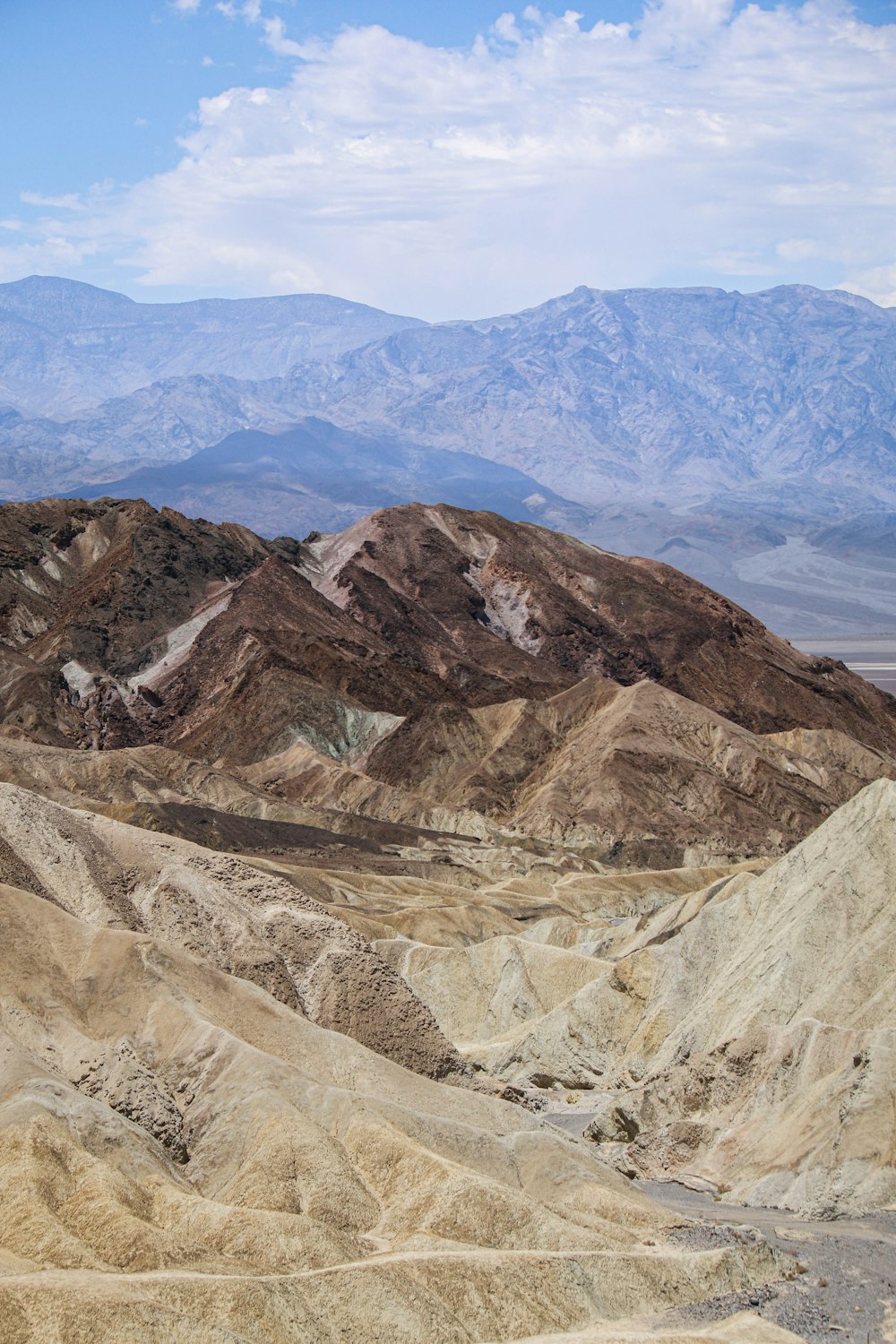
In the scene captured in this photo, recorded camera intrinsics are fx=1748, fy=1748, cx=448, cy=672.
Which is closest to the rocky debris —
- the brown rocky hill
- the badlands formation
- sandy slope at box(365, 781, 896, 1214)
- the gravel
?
the badlands formation

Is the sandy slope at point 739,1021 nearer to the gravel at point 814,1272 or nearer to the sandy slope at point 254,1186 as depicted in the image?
the gravel at point 814,1272

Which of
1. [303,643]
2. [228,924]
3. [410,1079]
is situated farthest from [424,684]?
[410,1079]

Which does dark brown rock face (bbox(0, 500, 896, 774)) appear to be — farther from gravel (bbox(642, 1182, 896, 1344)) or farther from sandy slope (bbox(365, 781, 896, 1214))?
gravel (bbox(642, 1182, 896, 1344))

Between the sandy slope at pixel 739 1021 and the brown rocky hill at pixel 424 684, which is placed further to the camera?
the brown rocky hill at pixel 424 684

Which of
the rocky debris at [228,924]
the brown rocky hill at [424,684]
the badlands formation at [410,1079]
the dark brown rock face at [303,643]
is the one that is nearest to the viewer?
the badlands formation at [410,1079]

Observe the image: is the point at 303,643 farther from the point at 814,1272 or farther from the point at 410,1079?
the point at 814,1272

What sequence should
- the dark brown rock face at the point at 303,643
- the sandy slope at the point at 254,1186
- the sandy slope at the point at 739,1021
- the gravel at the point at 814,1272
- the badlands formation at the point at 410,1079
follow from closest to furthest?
the sandy slope at the point at 254,1186
the badlands formation at the point at 410,1079
the gravel at the point at 814,1272
the sandy slope at the point at 739,1021
the dark brown rock face at the point at 303,643

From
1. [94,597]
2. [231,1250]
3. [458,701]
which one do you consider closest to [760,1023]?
[231,1250]

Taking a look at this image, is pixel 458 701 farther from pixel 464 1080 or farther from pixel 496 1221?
pixel 496 1221

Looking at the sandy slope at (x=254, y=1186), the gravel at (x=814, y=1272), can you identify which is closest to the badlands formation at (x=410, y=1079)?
the sandy slope at (x=254, y=1186)
